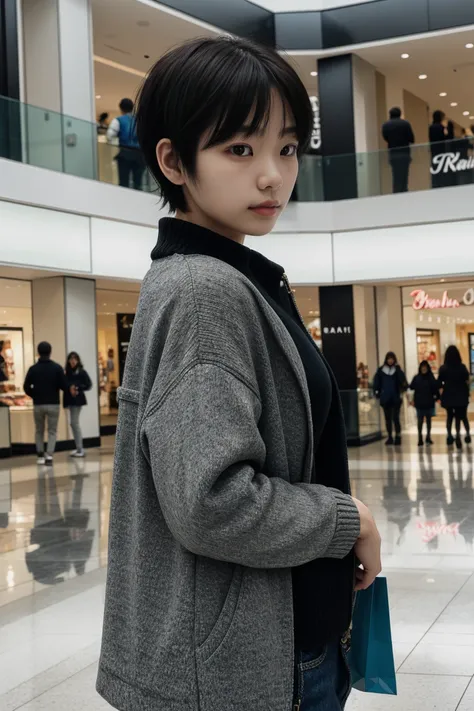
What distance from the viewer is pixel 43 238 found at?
17.5 meters

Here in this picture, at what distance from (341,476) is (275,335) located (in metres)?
0.31

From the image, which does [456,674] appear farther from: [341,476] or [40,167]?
[40,167]

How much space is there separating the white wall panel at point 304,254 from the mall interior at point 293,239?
39 mm

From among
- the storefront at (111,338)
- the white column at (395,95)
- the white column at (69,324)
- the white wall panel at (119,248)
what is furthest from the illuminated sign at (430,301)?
the white column at (69,324)

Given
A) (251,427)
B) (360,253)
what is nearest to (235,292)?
(251,427)

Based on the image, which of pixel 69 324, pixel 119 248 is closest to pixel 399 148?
pixel 119 248

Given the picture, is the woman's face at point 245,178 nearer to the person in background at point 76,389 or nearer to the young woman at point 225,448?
the young woman at point 225,448

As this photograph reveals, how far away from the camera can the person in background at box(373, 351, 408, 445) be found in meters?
18.9

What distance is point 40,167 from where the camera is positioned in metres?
17.1

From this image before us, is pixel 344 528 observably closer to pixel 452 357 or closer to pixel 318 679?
pixel 318 679

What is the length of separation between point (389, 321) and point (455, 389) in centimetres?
655

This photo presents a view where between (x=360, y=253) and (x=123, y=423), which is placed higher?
(x=360, y=253)

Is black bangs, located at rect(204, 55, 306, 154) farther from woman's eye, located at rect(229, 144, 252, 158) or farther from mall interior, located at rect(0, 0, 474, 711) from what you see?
mall interior, located at rect(0, 0, 474, 711)

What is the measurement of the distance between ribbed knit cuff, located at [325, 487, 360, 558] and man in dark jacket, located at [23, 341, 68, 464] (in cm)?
1515
